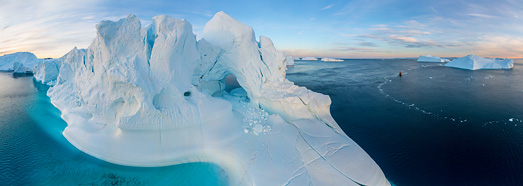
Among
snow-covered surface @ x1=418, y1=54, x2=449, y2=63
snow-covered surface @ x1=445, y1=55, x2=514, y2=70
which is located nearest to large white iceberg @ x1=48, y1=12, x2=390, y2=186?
snow-covered surface @ x1=445, y1=55, x2=514, y2=70

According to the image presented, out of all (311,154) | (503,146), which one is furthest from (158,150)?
(503,146)

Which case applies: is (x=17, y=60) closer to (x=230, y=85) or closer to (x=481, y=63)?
(x=230, y=85)

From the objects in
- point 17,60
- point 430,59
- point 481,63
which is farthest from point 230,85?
point 430,59

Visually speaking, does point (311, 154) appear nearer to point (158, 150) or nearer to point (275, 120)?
point (275, 120)

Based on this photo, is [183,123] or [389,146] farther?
[389,146]

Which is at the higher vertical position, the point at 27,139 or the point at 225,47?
the point at 225,47

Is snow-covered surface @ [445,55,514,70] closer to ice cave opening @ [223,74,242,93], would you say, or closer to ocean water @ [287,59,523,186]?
ocean water @ [287,59,523,186]

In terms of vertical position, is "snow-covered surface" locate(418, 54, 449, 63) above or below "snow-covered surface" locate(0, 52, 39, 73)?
above

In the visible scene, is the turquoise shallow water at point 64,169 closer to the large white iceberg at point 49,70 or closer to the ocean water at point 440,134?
the ocean water at point 440,134
